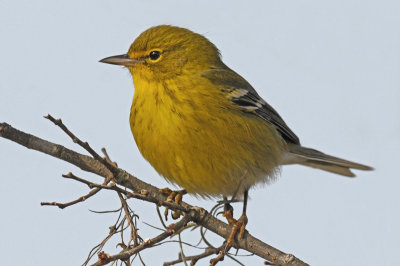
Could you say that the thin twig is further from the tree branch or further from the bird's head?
the bird's head

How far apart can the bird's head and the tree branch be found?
1.83 meters

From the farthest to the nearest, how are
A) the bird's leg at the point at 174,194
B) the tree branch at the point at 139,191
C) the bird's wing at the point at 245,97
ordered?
the bird's wing at the point at 245,97, the bird's leg at the point at 174,194, the tree branch at the point at 139,191

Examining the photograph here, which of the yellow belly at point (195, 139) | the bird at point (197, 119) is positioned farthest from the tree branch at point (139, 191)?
the yellow belly at point (195, 139)

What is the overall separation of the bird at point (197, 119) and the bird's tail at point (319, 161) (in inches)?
25.5

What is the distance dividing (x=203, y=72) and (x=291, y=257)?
8.44 feet

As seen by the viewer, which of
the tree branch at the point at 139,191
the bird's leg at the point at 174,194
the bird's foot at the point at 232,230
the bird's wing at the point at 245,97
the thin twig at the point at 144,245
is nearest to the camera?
the thin twig at the point at 144,245

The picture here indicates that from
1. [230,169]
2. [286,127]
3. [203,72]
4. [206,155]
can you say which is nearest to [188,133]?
[206,155]

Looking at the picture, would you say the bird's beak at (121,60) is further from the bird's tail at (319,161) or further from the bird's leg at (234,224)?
the bird's tail at (319,161)

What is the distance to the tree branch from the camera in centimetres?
390

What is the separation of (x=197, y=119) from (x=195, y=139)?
232mm

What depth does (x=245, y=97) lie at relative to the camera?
672cm

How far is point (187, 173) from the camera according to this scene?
5711mm

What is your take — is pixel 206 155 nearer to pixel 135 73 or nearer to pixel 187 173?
pixel 187 173

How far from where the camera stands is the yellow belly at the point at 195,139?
221 inches
